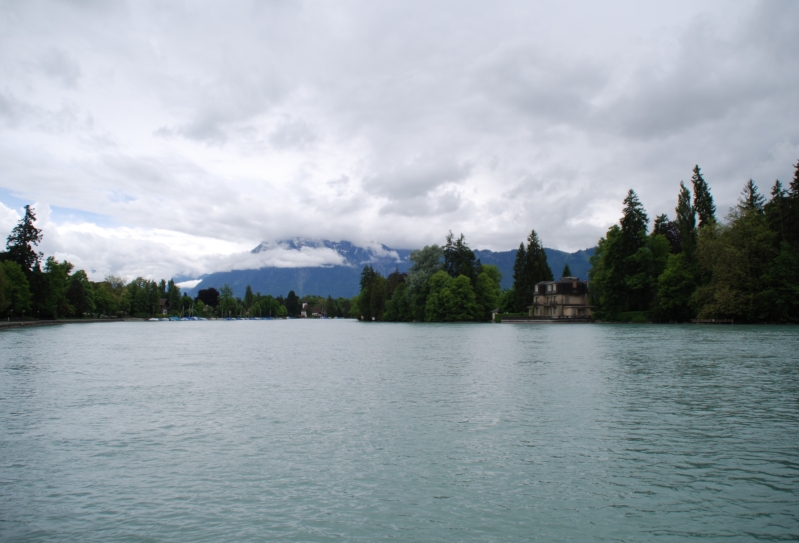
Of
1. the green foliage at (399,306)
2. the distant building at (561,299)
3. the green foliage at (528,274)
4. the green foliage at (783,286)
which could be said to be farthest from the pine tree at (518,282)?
the green foliage at (783,286)

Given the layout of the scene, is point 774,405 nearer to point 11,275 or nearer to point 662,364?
point 662,364

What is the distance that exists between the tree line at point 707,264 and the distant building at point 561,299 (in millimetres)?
19952

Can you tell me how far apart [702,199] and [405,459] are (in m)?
100

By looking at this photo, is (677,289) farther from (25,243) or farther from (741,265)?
(25,243)

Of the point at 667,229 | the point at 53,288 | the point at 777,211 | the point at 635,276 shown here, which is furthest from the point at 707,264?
the point at 53,288

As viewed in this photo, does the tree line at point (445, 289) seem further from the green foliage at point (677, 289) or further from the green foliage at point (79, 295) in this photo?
the green foliage at point (79, 295)

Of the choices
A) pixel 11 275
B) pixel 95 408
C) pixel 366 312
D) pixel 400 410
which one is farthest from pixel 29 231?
pixel 400 410

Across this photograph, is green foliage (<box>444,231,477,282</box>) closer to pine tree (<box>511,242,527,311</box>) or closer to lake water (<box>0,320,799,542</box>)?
pine tree (<box>511,242,527,311</box>)

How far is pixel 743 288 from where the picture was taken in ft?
232

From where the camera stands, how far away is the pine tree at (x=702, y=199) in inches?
3767

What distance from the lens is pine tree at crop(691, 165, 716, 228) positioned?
314 feet

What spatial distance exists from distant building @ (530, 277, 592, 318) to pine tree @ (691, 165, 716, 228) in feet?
98.3

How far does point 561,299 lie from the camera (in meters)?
117

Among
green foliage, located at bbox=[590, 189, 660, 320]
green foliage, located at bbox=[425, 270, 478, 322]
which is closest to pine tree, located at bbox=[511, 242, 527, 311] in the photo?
green foliage, located at bbox=[425, 270, 478, 322]
